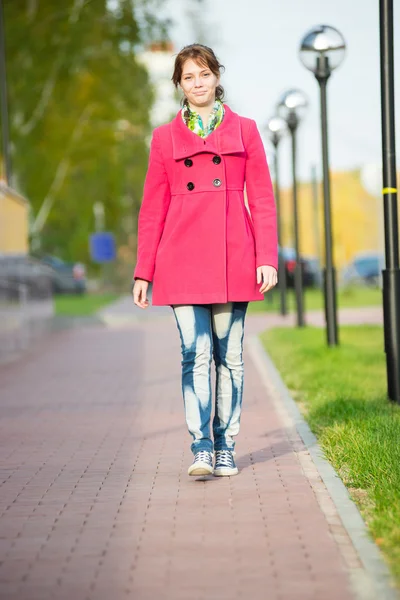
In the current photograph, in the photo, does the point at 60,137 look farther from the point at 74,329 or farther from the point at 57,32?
the point at 74,329

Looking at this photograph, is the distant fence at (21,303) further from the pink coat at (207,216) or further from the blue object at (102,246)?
the blue object at (102,246)

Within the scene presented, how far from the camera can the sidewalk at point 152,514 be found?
468cm

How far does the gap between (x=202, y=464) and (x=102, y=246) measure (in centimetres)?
4896

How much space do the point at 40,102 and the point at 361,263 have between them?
24452 millimetres

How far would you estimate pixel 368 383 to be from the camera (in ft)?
36.4

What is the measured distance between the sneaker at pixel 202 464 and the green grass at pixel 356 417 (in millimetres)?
656

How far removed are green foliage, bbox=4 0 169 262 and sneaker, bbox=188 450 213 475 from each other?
1102 inches

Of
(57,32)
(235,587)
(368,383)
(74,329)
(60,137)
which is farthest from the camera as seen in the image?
(60,137)

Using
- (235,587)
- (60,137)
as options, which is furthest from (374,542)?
(60,137)

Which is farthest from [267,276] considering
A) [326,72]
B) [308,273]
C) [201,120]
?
[308,273]

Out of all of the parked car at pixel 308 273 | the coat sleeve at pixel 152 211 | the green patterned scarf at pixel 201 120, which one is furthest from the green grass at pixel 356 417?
the parked car at pixel 308 273

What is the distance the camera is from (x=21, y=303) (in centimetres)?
1858

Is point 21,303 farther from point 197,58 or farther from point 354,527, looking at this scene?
point 354,527

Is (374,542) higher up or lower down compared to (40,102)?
lower down
